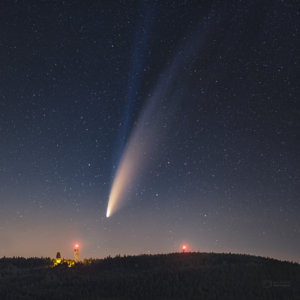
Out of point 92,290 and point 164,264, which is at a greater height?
point 164,264

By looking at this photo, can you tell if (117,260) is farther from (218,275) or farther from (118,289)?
(218,275)

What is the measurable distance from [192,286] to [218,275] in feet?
12.3

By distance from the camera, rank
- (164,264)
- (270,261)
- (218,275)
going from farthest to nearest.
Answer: (164,264) < (270,261) < (218,275)

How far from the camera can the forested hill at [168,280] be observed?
3153 cm

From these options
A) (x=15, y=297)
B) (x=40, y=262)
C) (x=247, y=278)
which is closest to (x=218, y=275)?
(x=247, y=278)

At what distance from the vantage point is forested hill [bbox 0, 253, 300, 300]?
31531 millimetres

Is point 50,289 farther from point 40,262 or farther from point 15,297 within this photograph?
point 40,262

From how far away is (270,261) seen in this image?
128 feet

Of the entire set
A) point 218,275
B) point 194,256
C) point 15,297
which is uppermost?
point 194,256

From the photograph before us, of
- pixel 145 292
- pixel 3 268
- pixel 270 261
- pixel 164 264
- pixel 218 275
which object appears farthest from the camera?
pixel 3 268

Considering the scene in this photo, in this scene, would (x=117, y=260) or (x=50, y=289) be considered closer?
(x=50, y=289)

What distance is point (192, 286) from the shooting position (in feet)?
108

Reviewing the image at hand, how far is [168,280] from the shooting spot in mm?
35000

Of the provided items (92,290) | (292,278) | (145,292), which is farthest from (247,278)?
(92,290)
